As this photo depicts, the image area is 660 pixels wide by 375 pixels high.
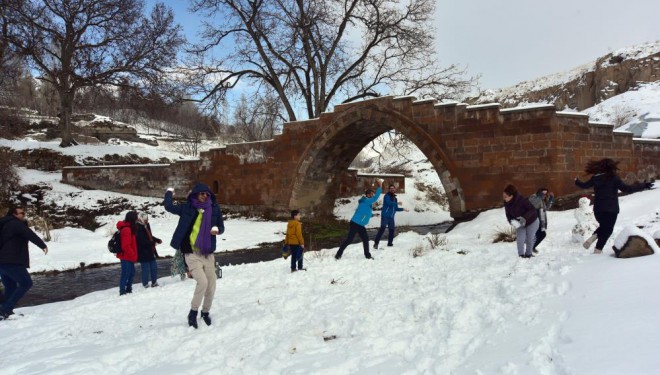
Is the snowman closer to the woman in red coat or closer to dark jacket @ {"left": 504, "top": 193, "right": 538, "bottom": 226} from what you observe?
dark jacket @ {"left": 504, "top": 193, "right": 538, "bottom": 226}

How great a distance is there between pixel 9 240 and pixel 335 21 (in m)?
19.2

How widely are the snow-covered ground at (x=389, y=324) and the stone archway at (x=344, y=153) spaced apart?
7.16m

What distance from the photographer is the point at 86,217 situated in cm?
1800

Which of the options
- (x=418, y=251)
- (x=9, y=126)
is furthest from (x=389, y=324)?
(x=9, y=126)

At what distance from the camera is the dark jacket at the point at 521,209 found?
22.6 feet

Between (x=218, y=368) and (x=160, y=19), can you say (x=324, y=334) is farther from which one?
(x=160, y=19)

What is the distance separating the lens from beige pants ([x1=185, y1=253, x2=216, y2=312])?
520cm

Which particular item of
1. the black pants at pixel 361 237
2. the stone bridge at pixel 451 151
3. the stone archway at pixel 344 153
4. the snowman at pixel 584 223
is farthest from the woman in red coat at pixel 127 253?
the stone bridge at pixel 451 151

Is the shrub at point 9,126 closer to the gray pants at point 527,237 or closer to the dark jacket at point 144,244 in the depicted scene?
the dark jacket at point 144,244

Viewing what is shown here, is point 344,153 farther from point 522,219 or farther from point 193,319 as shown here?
point 193,319

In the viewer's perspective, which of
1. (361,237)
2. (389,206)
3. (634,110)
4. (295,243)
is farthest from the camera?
(634,110)

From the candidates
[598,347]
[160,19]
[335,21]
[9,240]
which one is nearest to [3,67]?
[160,19]

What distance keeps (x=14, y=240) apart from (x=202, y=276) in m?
3.55

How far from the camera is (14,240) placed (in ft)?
21.7
